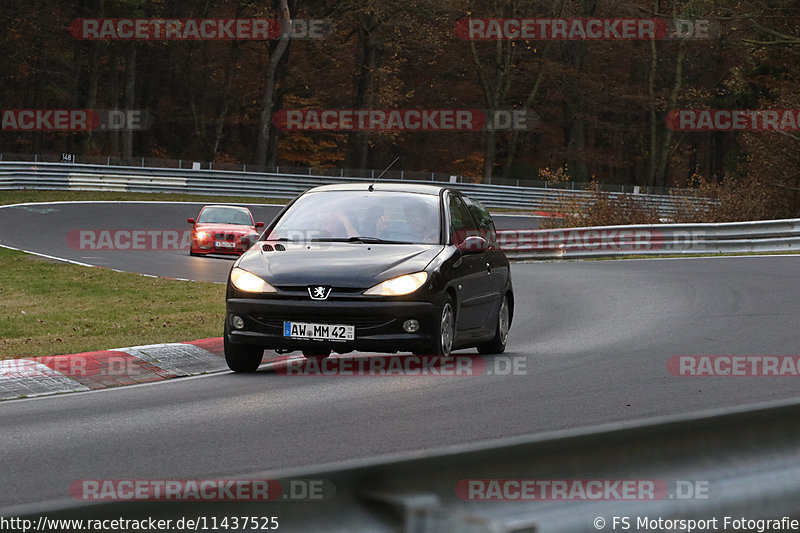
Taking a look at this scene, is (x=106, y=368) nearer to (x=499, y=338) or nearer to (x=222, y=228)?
(x=499, y=338)

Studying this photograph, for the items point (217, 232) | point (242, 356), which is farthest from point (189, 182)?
point (242, 356)

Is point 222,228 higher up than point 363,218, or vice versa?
point 363,218

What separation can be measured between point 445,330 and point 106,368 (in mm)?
3033

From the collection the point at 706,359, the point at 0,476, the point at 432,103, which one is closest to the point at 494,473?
the point at 0,476

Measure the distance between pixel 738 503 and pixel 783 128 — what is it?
32.6m

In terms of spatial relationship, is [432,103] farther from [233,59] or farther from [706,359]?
[706,359]

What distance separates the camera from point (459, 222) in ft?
40.5

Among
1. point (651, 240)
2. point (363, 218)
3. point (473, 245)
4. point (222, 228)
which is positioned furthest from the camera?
point (222, 228)

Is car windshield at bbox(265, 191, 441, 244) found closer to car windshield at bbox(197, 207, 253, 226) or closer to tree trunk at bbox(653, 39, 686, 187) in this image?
car windshield at bbox(197, 207, 253, 226)

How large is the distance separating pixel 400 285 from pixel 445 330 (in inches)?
27.9

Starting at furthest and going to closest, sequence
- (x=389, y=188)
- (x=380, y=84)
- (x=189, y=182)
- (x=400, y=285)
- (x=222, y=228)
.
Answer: (x=380, y=84) < (x=189, y=182) < (x=222, y=228) < (x=389, y=188) < (x=400, y=285)

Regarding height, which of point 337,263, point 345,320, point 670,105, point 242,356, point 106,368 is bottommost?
point 106,368

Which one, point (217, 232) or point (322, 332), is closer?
point (322, 332)

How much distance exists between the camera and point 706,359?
38.1 ft
